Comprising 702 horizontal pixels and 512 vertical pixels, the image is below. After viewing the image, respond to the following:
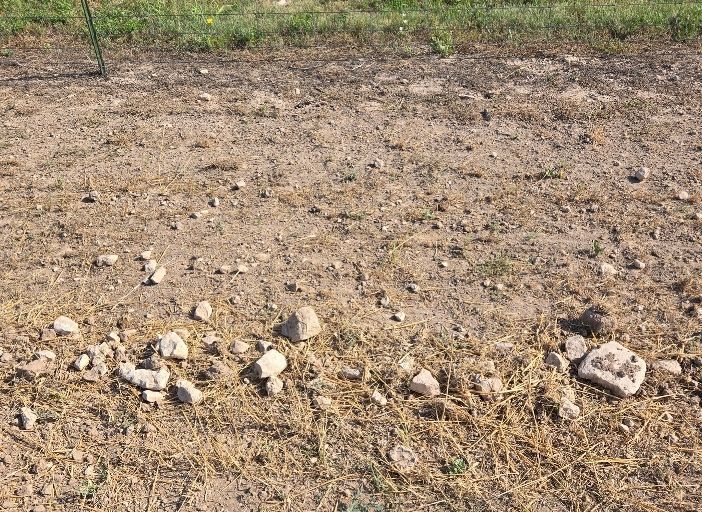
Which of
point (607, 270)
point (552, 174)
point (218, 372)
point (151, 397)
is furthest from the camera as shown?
point (552, 174)

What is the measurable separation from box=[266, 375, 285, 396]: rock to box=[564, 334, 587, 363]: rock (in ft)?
4.83

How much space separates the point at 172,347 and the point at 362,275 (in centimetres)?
120

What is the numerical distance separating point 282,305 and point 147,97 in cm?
358

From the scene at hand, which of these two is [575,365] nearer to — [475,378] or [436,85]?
[475,378]

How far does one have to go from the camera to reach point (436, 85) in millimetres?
6695

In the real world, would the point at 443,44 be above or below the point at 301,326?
above

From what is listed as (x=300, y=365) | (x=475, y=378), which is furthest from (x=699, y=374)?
(x=300, y=365)

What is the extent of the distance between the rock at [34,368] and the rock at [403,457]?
5.93ft

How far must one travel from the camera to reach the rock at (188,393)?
3.39 metres

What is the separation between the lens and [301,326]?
12.1ft

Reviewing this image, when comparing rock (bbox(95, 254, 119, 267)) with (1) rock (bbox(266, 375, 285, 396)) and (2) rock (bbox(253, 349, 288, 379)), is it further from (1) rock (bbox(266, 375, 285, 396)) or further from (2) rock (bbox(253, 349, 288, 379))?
(1) rock (bbox(266, 375, 285, 396))

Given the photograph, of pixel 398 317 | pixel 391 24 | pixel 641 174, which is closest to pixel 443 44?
pixel 391 24

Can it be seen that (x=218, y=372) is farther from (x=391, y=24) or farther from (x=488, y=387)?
(x=391, y=24)

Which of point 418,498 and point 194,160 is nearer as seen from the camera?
point 418,498
